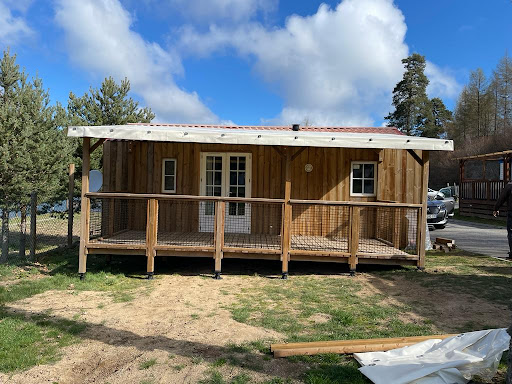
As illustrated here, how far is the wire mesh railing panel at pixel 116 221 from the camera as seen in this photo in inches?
281

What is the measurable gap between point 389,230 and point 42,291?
686cm

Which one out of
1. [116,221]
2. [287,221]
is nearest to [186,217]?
[116,221]

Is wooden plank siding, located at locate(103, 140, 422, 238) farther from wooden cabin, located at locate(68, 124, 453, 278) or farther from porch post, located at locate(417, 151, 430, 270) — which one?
porch post, located at locate(417, 151, 430, 270)

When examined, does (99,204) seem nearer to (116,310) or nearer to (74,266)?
(74,266)

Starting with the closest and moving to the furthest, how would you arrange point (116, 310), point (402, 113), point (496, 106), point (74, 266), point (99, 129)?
point (116, 310) → point (99, 129) → point (74, 266) → point (496, 106) → point (402, 113)

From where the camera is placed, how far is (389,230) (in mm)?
8234

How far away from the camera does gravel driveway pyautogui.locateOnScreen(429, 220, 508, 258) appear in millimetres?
9070

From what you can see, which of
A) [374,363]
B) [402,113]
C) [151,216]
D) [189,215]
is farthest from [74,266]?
[402,113]

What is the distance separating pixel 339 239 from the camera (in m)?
8.20

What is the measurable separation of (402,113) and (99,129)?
40335mm

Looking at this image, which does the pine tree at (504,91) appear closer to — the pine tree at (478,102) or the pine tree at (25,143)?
the pine tree at (478,102)

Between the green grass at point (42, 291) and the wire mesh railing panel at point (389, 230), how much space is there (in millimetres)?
4713

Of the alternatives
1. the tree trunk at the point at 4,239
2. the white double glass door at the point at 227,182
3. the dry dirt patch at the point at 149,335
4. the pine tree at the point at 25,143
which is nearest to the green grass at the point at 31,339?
the dry dirt patch at the point at 149,335

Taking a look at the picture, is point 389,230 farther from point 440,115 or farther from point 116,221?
point 440,115
